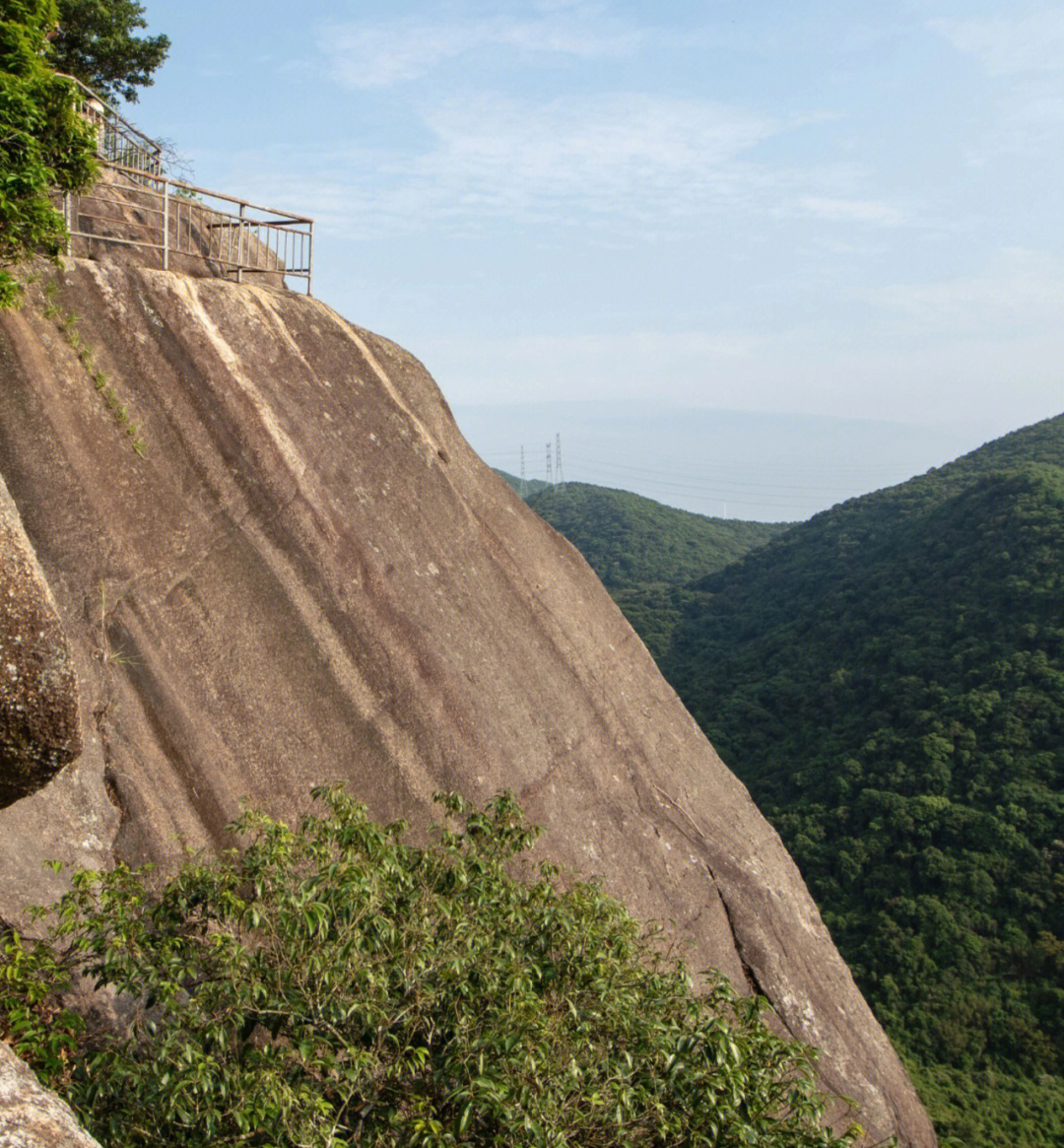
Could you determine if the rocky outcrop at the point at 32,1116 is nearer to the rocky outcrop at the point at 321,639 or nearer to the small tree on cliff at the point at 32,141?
the rocky outcrop at the point at 321,639

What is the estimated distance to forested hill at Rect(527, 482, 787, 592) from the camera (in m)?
71.1

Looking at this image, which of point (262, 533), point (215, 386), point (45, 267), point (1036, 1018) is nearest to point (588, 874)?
point (262, 533)

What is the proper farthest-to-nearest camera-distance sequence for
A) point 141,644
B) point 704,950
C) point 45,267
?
1. point 704,950
2. point 45,267
3. point 141,644

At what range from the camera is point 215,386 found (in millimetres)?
10562

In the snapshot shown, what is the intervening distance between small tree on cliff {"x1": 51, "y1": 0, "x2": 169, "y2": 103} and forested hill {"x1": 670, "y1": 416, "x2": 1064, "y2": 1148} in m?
26.3

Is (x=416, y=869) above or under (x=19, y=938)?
above

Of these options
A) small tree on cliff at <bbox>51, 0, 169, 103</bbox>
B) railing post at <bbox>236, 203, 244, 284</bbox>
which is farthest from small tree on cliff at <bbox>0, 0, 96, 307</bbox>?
small tree on cliff at <bbox>51, 0, 169, 103</bbox>

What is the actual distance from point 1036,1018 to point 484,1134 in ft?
75.8

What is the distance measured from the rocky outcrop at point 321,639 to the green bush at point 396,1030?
227 centimetres

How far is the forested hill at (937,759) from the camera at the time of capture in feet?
77.1

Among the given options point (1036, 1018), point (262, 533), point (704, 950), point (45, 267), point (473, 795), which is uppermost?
point (45, 267)

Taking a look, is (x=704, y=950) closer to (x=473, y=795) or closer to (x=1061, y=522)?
(x=473, y=795)

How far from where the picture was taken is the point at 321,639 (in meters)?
9.94

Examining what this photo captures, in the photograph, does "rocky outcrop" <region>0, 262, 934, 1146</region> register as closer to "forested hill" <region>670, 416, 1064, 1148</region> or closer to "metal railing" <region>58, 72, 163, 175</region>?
"metal railing" <region>58, 72, 163, 175</region>
